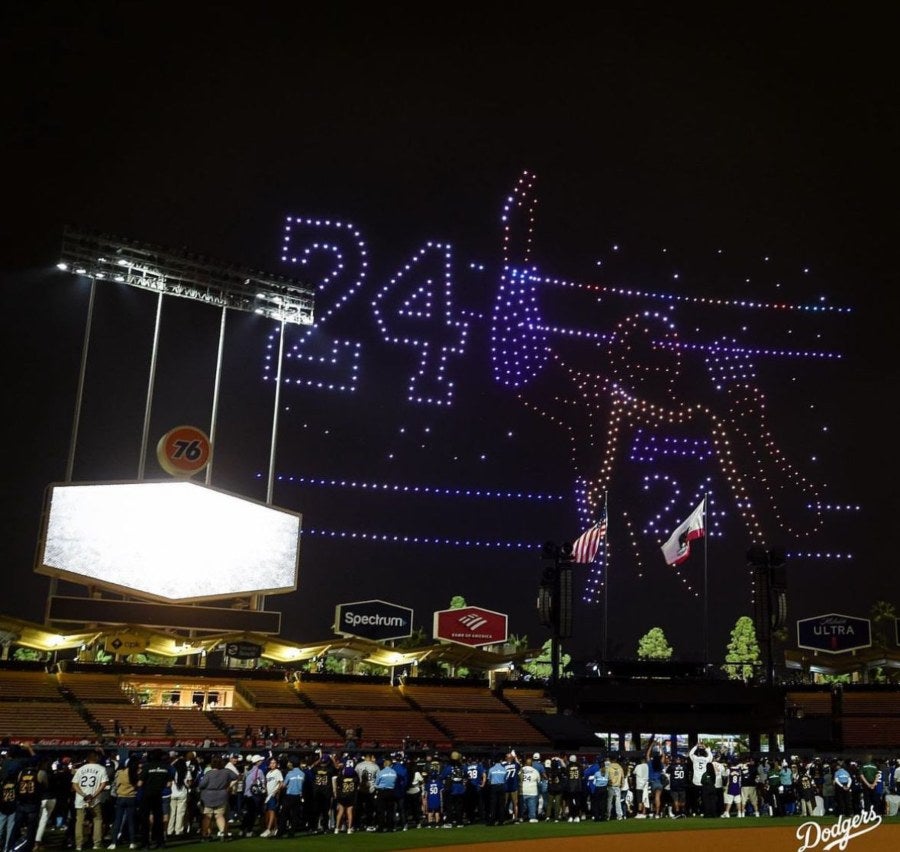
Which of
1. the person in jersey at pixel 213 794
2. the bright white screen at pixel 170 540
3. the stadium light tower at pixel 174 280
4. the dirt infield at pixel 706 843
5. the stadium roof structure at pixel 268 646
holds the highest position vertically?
the stadium light tower at pixel 174 280

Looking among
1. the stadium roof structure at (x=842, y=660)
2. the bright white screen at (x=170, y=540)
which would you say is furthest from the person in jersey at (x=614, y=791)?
the stadium roof structure at (x=842, y=660)

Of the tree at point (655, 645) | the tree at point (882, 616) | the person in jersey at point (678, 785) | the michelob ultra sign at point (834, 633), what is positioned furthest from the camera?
the tree at point (655, 645)

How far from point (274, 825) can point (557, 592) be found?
2502cm

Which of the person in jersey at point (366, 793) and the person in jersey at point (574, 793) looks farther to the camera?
Answer: the person in jersey at point (574, 793)

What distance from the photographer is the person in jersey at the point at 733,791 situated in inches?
932

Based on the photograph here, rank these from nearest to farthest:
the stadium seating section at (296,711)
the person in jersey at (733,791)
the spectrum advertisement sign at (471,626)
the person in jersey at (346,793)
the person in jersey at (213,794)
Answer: the person in jersey at (213,794) < the person in jersey at (346,793) < the person in jersey at (733,791) < the stadium seating section at (296,711) < the spectrum advertisement sign at (471,626)

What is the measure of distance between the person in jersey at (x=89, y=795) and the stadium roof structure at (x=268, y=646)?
18.1 m

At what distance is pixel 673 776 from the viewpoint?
2417 cm

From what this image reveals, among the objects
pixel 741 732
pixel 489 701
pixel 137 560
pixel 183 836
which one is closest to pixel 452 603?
pixel 489 701

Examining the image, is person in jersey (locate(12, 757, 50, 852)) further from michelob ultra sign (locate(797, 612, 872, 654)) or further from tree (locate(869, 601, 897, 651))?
tree (locate(869, 601, 897, 651))

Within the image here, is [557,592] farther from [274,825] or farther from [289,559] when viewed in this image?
[274,825]

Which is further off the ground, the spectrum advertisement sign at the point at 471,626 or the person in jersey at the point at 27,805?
the spectrum advertisement sign at the point at 471,626

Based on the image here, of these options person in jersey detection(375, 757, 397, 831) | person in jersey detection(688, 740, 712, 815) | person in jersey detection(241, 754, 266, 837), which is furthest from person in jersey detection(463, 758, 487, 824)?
person in jersey detection(688, 740, 712, 815)

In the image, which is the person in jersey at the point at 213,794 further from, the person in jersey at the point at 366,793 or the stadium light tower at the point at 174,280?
the stadium light tower at the point at 174,280
